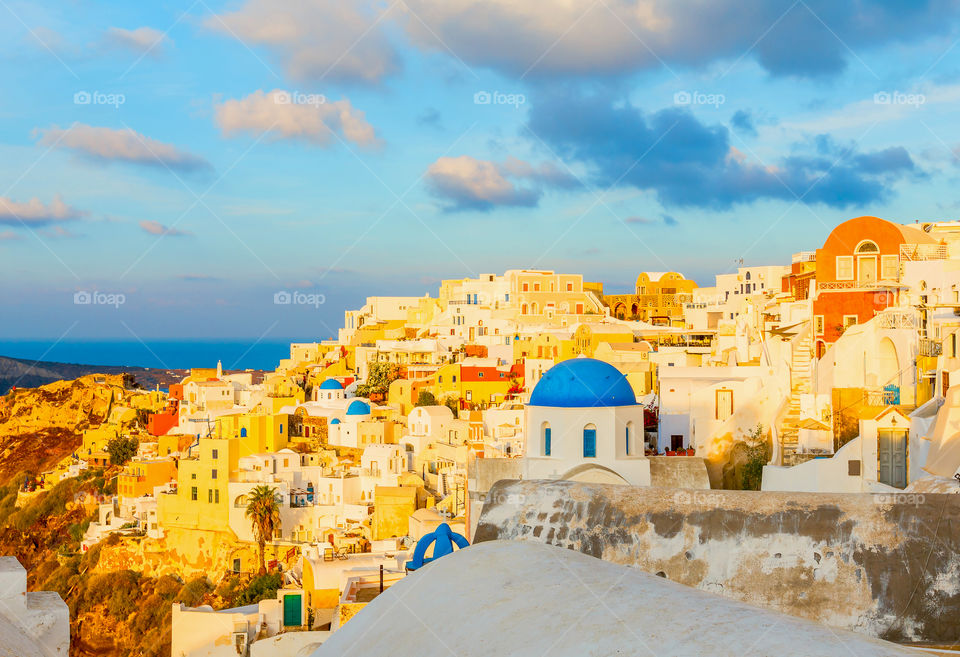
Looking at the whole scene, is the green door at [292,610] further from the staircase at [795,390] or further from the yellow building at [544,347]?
the yellow building at [544,347]

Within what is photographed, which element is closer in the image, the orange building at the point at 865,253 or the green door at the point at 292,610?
the green door at the point at 292,610

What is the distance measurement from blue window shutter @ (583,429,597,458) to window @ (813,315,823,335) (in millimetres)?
11374

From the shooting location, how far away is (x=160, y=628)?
3694 cm

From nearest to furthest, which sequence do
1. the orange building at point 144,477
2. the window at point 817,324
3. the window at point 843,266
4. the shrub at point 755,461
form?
the shrub at point 755,461, the window at point 817,324, the window at point 843,266, the orange building at point 144,477

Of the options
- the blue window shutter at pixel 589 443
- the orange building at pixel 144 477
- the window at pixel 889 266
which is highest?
the window at pixel 889 266

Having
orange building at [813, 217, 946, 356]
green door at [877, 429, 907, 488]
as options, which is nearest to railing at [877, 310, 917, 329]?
orange building at [813, 217, 946, 356]

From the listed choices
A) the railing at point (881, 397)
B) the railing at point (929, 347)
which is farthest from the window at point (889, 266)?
the railing at point (881, 397)

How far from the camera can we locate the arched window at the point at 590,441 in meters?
16.9

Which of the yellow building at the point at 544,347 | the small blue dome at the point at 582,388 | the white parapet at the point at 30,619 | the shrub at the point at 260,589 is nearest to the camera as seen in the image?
the white parapet at the point at 30,619

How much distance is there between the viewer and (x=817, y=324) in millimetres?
26156

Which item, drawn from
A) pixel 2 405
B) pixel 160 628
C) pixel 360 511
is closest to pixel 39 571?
pixel 160 628

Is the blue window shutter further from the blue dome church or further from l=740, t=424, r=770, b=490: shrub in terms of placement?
l=740, t=424, r=770, b=490: shrub

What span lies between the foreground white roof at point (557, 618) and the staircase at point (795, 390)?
12.6m

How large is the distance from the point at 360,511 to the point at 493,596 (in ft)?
96.1
